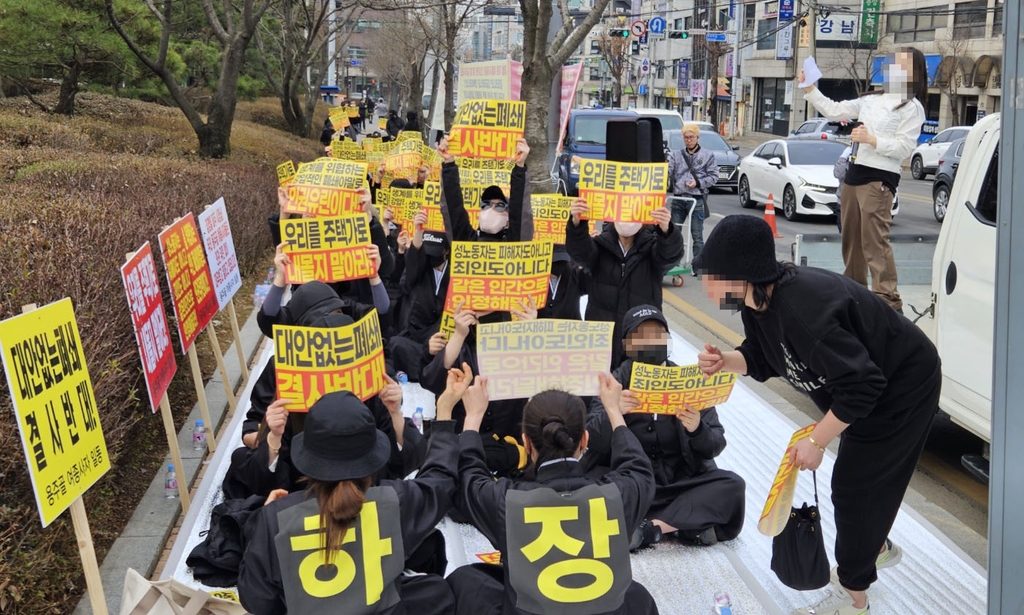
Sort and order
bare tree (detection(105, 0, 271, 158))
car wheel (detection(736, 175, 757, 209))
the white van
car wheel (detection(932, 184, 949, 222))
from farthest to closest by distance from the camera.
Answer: car wheel (detection(736, 175, 757, 209)) → car wheel (detection(932, 184, 949, 222)) → bare tree (detection(105, 0, 271, 158)) → the white van

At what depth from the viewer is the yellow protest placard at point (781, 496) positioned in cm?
388

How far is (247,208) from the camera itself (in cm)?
1139

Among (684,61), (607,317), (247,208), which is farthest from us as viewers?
(684,61)

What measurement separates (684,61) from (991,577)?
61987 mm

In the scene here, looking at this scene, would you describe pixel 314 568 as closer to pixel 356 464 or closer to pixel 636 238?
pixel 356 464

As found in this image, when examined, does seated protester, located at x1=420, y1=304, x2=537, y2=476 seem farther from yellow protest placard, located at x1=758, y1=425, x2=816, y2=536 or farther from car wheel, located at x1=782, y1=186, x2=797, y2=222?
car wheel, located at x1=782, y1=186, x2=797, y2=222

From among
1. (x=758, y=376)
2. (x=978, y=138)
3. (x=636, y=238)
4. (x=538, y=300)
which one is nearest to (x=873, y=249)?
(x=978, y=138)

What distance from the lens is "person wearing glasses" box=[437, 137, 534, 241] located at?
5.89 metres

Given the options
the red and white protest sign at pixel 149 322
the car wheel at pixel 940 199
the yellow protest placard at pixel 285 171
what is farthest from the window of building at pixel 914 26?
the red and white protest sign at pixel 149 322

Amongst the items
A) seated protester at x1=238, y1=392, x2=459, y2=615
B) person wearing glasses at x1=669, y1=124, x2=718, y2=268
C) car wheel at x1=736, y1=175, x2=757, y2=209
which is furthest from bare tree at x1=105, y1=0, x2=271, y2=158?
seated protester at x1=238, y1=392, x2=459, y2=615

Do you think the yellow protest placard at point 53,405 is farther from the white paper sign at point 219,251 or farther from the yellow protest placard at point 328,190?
the yellow protest placard at point 328,190

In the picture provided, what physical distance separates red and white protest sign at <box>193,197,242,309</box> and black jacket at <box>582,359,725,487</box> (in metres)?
2.99

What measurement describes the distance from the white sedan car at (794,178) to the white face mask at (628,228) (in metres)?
13.3

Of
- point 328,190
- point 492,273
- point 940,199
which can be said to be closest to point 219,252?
point 328,190
